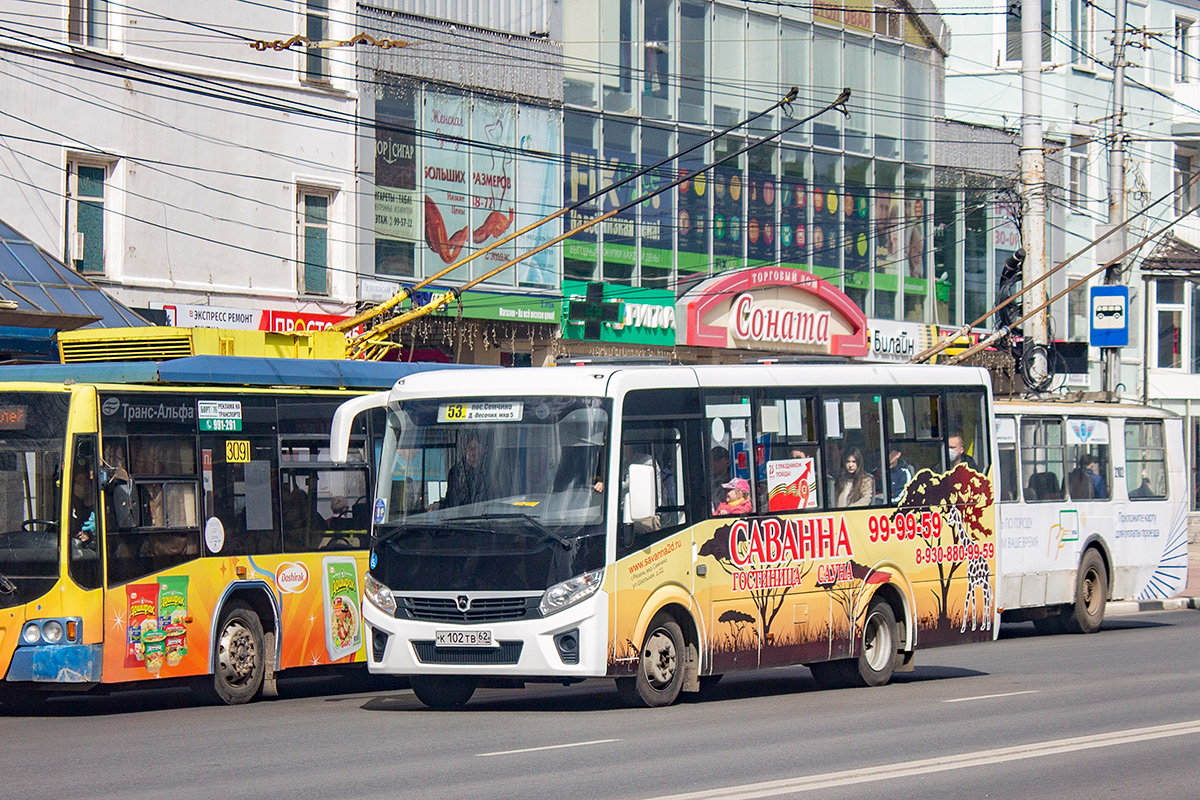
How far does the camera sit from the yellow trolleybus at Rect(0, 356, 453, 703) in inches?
517

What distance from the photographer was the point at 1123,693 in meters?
14.2

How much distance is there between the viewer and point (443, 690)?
1371 centimetres

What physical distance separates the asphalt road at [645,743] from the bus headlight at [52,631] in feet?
2.09

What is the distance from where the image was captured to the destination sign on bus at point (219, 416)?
1441 cm

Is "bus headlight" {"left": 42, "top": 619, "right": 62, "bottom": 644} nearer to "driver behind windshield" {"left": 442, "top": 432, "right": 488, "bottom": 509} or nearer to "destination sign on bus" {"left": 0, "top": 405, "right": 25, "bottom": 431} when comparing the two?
"destination sign on bus" {"left": 0, "top": 405, "right": 25, "bottom": 431}

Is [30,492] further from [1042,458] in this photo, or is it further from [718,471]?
[1042,458]

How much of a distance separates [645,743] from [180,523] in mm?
4974

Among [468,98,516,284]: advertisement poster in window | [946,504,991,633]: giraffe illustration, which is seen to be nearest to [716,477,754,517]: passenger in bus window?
[946,504,991,633]: giraffe illustration

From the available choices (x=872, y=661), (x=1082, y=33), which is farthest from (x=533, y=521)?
(x=1082, y=33)

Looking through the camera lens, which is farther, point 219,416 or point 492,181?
point 492,181

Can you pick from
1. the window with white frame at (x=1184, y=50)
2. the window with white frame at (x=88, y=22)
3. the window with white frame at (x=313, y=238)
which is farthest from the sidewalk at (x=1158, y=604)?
the window with white frame at (x=1184, y=50)

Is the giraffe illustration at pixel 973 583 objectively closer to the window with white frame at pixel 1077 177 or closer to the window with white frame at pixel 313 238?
the window with white frame at pixel 313 238

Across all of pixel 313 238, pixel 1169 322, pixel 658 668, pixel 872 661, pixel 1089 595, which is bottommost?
pixel 1089 595

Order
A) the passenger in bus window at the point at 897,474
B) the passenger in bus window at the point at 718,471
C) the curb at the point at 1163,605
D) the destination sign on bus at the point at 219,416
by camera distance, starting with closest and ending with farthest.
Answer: the passenger in bus window at the point at 718,471 < the destination sign on bus at the point at 219,416 < the passenger in bus window at the point at 897,474 < the curb at the point at 1163,605
